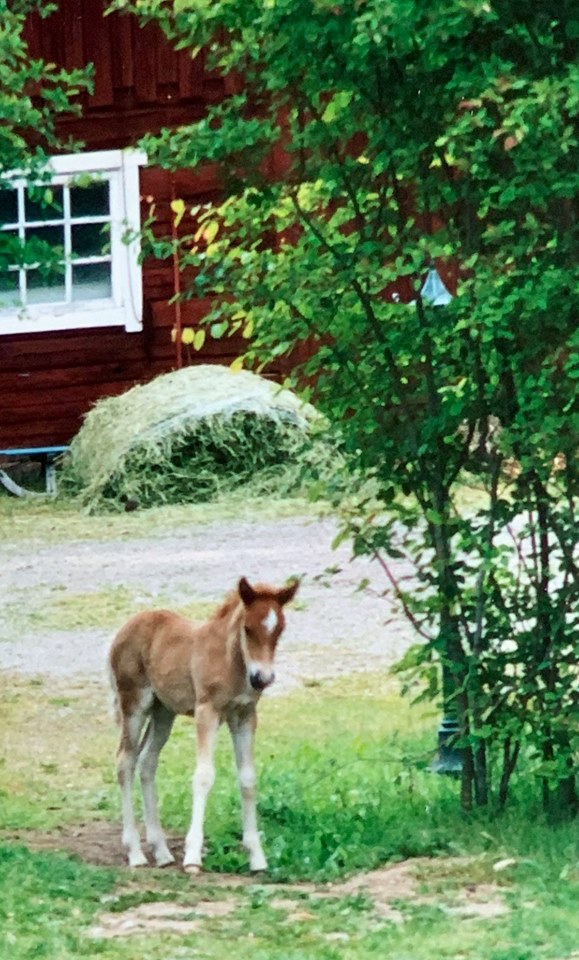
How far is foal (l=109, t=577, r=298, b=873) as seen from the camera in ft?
23.1

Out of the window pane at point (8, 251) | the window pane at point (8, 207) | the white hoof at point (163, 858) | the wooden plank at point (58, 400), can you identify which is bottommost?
the white hoof at point (163, 858)

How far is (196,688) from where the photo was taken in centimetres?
735

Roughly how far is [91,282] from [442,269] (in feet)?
46.5

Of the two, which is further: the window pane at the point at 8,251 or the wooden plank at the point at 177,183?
the wooden plank at the point at 177,183

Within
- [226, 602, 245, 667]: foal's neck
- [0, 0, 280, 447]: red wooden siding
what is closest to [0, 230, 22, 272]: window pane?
[226, 602, 245, 667]: foal's neck

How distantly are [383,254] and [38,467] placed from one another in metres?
13.8

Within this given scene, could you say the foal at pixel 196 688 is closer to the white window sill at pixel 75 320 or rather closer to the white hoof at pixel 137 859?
the white hoof at pixel 137 859

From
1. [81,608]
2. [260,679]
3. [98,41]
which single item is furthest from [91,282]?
[260,679]

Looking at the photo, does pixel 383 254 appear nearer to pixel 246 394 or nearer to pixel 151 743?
pixel 151 743

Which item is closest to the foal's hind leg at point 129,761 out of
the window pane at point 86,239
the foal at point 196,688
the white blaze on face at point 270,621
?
the foal at point 196,688

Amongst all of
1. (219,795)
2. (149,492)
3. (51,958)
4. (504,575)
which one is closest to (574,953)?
(51,958)

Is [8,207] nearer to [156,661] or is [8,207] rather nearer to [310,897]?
[156,661]

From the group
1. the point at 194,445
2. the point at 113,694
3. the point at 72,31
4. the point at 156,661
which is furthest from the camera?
the point at 72,31

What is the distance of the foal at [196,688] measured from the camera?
704 cm
